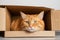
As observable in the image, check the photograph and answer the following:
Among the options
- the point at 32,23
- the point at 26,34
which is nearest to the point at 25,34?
the point at 26,34

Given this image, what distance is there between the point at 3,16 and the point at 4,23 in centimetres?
5

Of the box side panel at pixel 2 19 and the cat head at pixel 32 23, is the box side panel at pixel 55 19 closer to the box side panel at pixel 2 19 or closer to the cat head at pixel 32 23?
the cat head at pixel 32 23

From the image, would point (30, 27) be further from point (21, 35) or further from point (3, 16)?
point (3, 16)

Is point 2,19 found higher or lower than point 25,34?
higher

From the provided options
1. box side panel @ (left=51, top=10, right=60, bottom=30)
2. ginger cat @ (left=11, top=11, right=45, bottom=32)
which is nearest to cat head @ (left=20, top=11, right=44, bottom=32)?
ginger cat @ (left=11, top=11, right=45, bottom=32)

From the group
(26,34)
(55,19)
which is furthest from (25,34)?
(55,19)

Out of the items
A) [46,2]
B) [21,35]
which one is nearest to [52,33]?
[21,35]

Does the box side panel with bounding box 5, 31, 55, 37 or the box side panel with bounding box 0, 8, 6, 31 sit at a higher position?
the box side panel with bounding box 0, 8, 6, 31

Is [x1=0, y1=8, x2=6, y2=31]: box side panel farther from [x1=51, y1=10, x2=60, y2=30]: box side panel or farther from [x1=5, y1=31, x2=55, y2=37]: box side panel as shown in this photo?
[x1=51, y1=10, x2=60, y2=30]: box side panel

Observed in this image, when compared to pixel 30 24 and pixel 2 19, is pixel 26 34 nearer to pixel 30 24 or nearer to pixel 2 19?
pixel 30 24

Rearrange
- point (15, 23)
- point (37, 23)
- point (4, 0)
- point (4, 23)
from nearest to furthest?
point (4, 23), point (37, 23), point (15, 23), point (4, 0)

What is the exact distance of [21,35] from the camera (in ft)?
3.15

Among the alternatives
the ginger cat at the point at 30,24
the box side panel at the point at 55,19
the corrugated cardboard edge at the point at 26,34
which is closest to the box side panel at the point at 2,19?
the corrugated cardboard edge at the point at 26,34

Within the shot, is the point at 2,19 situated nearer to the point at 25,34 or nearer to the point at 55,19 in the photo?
the point at 25,34
